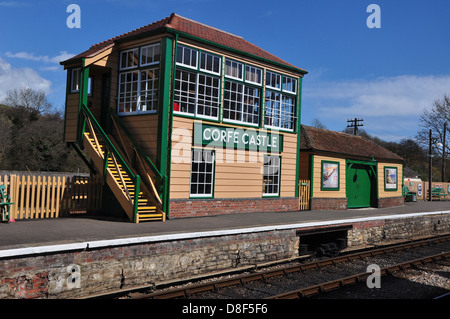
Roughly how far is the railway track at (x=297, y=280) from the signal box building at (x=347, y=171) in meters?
5.48

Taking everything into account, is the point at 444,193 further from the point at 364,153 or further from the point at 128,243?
the point at 128,243

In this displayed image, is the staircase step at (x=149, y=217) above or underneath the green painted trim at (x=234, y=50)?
underneath

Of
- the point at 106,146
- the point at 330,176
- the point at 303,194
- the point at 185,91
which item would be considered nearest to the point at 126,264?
the point at 106,146

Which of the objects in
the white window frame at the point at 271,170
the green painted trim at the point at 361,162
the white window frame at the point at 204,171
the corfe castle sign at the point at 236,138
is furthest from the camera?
the green painted trim at the point at 361,162

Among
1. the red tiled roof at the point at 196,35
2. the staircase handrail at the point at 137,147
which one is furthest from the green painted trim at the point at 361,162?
the staircase handrail at the point at 137,147

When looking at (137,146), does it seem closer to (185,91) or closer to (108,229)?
(185,91)

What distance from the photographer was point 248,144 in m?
14.9

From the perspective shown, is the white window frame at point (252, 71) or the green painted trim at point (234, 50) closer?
the green painted trim at point (234, 50)

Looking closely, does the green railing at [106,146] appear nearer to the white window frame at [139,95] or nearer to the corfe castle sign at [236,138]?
the white window frame at [139,95]

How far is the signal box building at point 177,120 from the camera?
1233 centimetres

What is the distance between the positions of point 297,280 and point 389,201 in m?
15.3

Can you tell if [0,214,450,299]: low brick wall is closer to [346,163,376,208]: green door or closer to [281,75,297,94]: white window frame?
[281,75,297,94]: white window frame
